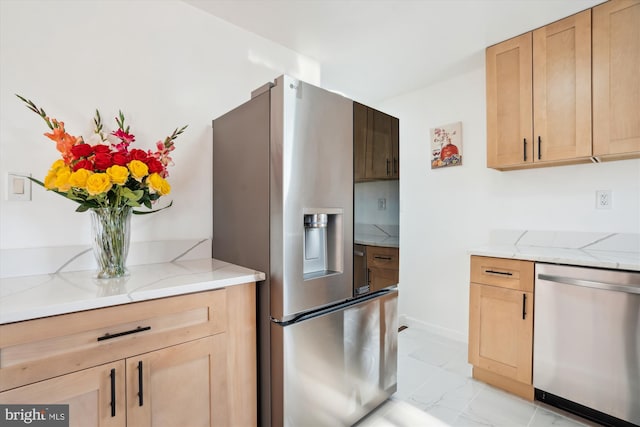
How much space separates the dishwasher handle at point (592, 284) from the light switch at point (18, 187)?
2695 millimetres

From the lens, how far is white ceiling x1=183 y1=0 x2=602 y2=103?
5.74 ft

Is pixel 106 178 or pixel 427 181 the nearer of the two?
pixel 106 178

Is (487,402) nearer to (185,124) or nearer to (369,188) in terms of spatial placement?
(369,188)

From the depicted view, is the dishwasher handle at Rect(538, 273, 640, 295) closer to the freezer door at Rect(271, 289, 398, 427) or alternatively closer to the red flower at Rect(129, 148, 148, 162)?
the freezer door at Rect(271, 289, 398, 427)

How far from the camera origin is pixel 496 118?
86.9 inches

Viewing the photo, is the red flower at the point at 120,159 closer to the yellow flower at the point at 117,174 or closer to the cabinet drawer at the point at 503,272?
the yellow flower at the point at 117,174

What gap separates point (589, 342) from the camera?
160 centimetres

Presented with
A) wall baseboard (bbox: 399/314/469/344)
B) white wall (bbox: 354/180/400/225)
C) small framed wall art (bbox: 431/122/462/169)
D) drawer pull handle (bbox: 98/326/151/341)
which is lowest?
wall baseboard (bbox: 399/314/469/344)

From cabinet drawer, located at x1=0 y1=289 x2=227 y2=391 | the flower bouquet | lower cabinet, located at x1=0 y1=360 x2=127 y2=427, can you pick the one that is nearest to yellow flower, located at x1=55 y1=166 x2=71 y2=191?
the flower bouquet

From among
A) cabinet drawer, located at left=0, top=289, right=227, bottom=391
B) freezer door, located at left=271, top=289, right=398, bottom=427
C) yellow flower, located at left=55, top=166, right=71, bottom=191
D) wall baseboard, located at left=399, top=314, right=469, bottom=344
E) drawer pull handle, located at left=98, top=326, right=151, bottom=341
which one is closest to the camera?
cabinet drawer, located at left=0, top=289, right=227, bottom=391

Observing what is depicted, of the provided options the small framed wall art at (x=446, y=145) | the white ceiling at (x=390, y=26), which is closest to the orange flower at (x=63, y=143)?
the white ceiling at (x=390, y=26)

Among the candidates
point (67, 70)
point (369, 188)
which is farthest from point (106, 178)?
point (369, 188)

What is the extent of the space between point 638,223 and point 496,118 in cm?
111

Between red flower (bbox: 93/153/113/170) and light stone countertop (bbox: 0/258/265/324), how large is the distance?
1.50ft
